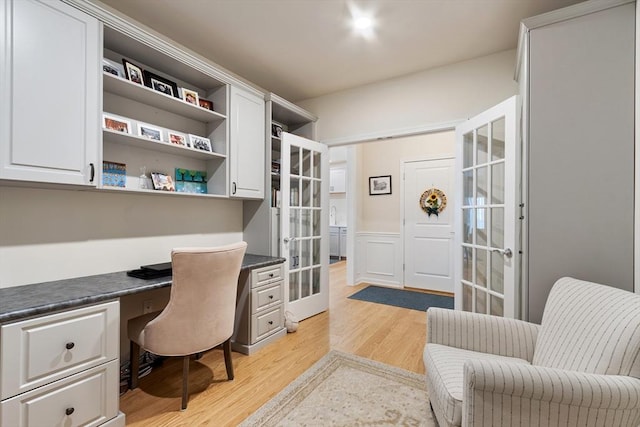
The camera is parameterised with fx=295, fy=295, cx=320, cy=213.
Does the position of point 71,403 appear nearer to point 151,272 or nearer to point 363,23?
point 151,272

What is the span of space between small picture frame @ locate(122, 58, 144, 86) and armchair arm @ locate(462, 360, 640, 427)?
257 cm

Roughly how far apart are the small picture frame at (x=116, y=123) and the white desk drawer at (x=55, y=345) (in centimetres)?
113

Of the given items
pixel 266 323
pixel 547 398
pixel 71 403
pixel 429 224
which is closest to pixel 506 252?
pixel 547 398

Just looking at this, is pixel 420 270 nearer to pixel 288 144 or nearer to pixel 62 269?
pixel 288 144

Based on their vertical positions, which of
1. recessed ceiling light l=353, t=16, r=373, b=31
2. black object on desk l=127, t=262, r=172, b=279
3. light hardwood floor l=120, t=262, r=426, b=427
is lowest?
light hardwood floor l=120, t=262, r=426, b=427

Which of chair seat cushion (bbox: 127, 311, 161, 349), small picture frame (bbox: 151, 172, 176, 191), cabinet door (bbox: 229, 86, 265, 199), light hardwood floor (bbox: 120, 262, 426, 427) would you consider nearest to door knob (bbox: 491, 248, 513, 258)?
light hardwood floor (bbox: 120, 262, 426, 427)

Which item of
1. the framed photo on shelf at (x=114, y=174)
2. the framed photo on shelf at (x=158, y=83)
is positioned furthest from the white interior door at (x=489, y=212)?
the framed photo on shelf at (x=114, y=174)

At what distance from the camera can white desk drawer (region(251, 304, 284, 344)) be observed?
2.55 meters

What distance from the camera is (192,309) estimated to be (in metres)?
1.78

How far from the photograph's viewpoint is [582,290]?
1439 mm

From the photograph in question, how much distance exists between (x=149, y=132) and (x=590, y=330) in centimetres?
280

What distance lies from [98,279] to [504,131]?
9.77 feet

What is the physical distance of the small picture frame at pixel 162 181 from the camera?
7.52ft

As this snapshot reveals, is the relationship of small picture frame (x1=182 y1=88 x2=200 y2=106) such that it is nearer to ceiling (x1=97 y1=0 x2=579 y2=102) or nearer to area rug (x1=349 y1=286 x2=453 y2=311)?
ceiling (x1=97 y1=0 x2=579 y2=102)
